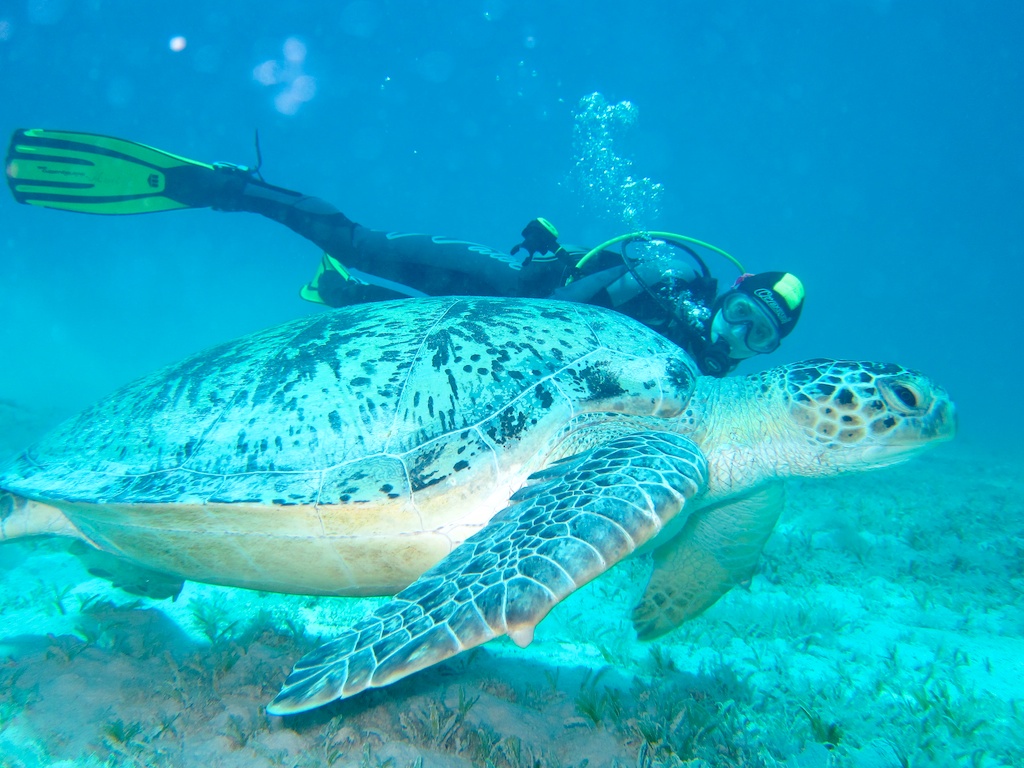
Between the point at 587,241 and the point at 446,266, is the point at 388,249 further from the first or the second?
the point at 587,241

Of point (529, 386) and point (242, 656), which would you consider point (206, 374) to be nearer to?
point (242, 656)

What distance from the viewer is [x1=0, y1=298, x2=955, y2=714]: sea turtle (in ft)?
5.93

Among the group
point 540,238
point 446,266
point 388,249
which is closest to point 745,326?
point 540,238

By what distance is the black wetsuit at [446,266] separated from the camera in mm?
4332

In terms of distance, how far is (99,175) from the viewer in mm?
5496

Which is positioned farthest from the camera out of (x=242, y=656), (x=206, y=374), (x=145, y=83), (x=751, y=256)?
(x=751, y=256)

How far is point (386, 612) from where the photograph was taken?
1.70m

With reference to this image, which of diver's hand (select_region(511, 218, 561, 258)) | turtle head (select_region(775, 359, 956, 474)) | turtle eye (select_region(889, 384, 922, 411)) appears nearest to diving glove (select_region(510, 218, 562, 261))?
diver's hand (select_region(511, 218, 561, 258))

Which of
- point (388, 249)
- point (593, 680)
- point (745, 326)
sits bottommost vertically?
point (593, 680)

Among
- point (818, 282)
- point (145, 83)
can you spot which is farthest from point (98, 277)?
point (818, 282)

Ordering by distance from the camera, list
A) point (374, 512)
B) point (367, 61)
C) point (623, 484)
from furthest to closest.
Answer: point (367, 61) → point (374, 512) → point (623, 484)

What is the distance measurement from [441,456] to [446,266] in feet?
11.2

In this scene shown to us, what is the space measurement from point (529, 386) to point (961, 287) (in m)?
129

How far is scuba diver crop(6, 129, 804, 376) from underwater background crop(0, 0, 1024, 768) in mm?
2350
